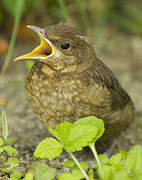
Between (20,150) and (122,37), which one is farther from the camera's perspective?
(122,37)

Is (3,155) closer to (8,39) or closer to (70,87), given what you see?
(70,87)

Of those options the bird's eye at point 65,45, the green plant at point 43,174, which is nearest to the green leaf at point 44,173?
the green plant at point 43,174

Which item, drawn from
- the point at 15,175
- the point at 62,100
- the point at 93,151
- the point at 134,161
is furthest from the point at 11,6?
the point at 134,161

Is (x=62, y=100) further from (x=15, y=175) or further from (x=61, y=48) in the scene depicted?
(x=15, y=175)

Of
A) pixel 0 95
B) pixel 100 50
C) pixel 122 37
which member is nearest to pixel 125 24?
pixel 122 37

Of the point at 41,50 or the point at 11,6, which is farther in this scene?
the point at 11,6

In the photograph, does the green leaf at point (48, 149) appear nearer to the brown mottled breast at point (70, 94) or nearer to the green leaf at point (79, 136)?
the green leaf at point (79, 136)
